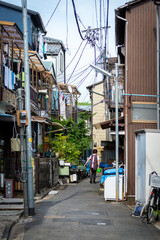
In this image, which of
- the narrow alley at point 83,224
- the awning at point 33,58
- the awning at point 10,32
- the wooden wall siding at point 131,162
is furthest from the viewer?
the awning at point 33,58

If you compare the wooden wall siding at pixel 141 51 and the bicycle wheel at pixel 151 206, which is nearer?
the bicycle wheel at pixel 151 206

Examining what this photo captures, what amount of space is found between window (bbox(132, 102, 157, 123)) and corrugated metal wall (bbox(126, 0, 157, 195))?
17cm

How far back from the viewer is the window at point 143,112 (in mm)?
15633

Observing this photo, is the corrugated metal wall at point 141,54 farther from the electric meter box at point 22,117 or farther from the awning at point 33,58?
the awning at point 33,58

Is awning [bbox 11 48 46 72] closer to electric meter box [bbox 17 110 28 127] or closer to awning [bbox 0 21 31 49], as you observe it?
awning [bbox 0 21 31 49]

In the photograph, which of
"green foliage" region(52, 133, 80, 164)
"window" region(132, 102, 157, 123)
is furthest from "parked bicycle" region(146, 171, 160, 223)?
"green foliage" region(52, 133, 80, 164)

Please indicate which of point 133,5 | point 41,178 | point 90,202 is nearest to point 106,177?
point 90,202

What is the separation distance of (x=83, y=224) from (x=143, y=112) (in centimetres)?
670

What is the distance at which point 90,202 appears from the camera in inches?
599

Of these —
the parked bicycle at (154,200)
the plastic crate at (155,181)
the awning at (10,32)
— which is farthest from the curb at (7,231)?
the awning at (10,32)

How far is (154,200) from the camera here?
36.0 ft

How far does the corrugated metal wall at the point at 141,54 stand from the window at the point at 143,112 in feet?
0.55

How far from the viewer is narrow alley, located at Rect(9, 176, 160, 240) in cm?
898

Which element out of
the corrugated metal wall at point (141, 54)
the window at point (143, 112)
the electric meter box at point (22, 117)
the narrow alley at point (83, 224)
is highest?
the corrugated metal wall at point (141, 54)
